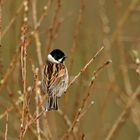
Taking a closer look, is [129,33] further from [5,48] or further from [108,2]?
[5,48]

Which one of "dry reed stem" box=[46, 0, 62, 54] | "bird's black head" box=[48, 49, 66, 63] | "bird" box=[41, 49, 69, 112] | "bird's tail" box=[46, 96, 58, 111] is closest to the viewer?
"bird's tail" box=[46, 96, 58, 111]

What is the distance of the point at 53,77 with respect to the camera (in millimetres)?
4418

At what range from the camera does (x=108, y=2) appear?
24.9ft

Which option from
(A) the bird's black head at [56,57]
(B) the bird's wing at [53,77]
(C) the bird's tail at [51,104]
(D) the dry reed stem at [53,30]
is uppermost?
(D) the dry reed stem at [53,30]

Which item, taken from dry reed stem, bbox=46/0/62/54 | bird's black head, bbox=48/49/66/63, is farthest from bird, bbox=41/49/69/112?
dry reed stem, bbox=46/0/62/54

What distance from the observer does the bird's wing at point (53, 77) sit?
14.3 ft

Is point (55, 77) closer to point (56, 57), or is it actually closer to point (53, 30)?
point (56, 57)

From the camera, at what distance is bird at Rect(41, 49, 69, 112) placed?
14.1 feet

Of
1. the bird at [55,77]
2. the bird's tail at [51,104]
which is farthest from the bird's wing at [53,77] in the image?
the bird's tail at [51,104]

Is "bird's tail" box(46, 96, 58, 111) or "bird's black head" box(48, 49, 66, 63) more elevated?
"bird's black head" box(48, 49, 66, 63)

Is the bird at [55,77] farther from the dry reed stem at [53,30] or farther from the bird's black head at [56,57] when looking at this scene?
the dry reed stem at [53,30]

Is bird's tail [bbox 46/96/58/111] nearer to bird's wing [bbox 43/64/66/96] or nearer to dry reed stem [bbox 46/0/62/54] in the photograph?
bird's wing [bbox 43/64/66/96]

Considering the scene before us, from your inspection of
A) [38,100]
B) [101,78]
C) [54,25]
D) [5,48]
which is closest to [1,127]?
[5,48]

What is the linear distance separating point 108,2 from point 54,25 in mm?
2971
